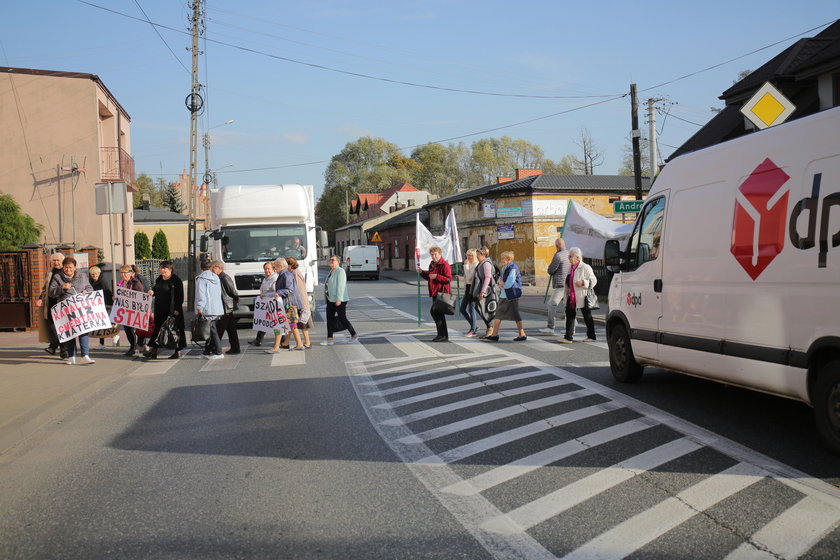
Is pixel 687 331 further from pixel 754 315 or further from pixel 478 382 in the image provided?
pixel 478 382

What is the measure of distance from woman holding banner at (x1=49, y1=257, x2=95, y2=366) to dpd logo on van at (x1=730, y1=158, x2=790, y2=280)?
10.5 m

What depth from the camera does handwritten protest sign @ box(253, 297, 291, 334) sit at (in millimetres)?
14000

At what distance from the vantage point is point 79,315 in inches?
500

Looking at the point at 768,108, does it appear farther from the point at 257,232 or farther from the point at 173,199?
the point at 173,199

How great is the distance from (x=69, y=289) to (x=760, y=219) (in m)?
10.9

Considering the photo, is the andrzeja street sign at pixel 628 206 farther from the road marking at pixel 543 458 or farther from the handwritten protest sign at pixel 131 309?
the road marking at pixel 543 458

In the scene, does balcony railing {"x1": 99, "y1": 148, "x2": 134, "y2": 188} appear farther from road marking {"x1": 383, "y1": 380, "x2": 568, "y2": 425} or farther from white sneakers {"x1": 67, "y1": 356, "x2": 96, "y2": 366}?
road marking {"x1": 383, "y1": 380, "x2": 568, "y2": 425}

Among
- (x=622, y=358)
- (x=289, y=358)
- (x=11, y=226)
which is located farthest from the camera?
(x=11, y=226)

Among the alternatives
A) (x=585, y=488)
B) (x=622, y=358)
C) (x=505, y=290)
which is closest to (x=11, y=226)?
(x=505, y=290)

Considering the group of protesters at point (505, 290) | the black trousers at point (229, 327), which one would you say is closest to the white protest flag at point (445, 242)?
the group of protesters at point (505, 290)

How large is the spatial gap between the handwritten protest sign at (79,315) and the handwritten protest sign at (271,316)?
264 cm

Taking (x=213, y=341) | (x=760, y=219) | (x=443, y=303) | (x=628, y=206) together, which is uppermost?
(x=628, y=206)

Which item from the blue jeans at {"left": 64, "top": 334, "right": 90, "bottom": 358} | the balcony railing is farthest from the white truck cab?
the balcony railing

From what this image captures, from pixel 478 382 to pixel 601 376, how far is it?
1.63 m
